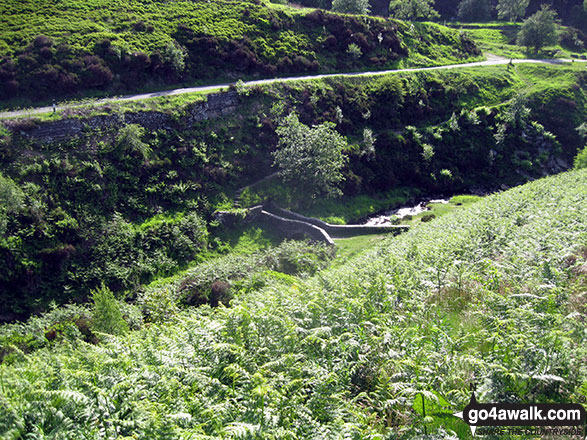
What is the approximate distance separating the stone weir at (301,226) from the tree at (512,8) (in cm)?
9475

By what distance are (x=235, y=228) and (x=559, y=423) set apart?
118 feet

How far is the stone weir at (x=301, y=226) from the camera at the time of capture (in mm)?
40281

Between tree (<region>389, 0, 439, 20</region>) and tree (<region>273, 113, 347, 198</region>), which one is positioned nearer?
tree (<region>273, 113, 347, 198</region>)

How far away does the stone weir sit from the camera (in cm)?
4028

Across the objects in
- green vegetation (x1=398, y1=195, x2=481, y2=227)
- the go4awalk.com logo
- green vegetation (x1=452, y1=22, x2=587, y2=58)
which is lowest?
green vegetation (x1=398, y1=195, x2=481, y2=227)

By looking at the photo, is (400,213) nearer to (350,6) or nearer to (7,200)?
(7,200)

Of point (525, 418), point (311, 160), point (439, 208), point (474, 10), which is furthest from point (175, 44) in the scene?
point (474, 10)

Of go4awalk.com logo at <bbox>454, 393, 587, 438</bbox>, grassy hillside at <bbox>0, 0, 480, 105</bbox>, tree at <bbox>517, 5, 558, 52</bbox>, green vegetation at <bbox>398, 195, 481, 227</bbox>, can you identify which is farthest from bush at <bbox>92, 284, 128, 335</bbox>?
tree at <bbox>517, 5, 558, 52</bbox>

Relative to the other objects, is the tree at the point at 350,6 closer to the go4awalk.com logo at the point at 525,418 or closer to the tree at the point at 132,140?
the tree at the point at 132,140

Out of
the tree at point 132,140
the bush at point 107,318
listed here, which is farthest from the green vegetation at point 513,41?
the bush at point 107,318

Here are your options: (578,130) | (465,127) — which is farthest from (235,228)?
(578,130)

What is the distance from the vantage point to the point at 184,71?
5141cm

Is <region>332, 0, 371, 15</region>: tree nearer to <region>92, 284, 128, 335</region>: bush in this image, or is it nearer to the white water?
the white water

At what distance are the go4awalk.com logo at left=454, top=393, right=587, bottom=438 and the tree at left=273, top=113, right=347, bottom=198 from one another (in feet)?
121
